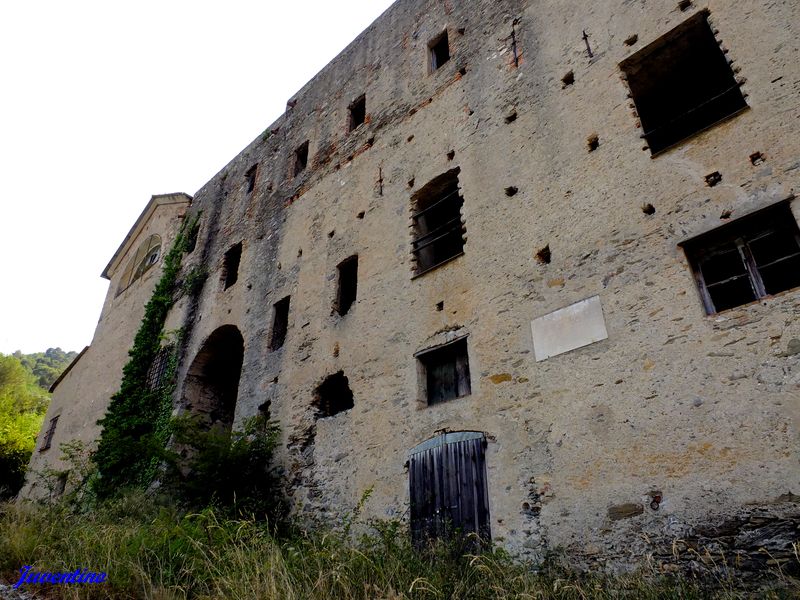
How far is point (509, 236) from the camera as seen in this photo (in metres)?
6.80

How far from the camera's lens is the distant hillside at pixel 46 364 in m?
45.2

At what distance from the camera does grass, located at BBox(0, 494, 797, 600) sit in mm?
3910

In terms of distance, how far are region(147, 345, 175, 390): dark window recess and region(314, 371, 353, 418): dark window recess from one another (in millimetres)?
5730

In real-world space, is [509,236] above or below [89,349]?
below

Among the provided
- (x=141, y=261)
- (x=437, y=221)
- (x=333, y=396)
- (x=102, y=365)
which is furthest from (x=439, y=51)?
(x=102, y=365)

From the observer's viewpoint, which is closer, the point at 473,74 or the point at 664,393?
the point at 664,393

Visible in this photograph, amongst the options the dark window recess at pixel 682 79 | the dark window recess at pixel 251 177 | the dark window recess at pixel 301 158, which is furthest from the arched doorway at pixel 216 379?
the dark window recess at pixel 682 79

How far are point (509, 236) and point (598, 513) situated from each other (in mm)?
3412

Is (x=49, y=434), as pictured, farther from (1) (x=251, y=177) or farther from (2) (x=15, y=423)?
(1) (x=251, y=177)

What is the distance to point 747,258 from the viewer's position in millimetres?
5000

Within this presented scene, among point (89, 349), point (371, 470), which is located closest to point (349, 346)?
point (371, 470)

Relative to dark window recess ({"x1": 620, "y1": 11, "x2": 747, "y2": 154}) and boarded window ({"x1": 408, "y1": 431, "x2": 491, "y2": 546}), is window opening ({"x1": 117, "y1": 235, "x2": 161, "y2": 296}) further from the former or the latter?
dark window recess ({"x1": 620, "y1": 11, "x2": 747, "y2": 154})

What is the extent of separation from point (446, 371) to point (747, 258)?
3.50 metres

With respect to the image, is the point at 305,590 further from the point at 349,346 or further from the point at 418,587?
the point at 349,346
